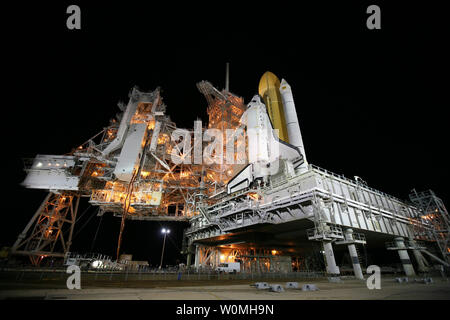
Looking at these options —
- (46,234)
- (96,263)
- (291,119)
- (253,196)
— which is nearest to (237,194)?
(253,196)

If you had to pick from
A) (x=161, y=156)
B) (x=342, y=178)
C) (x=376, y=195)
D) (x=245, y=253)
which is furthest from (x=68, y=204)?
(x=376, y=195)

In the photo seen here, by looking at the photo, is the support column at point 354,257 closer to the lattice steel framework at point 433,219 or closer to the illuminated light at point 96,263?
the lattice steel framework at point 433,219

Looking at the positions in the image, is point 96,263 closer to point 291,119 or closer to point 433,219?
point 291,119

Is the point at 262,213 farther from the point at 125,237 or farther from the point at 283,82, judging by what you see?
the point at 125,237

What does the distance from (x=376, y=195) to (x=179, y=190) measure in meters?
28.9

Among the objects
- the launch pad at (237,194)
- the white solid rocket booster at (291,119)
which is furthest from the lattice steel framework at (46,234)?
the white solid rocket booster at (291,119)

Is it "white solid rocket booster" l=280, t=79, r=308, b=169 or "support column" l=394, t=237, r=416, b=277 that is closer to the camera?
"support column" l=394, t=237, r=416, b=277

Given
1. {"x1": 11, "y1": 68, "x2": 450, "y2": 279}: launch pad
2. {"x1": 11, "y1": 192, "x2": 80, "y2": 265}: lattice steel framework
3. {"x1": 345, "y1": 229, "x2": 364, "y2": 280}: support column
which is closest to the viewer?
{"x1": 345, "y1": 229, "x2": 364, "y2": 280}: support column

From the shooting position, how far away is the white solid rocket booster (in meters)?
30.6

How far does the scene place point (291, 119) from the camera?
3275 cm

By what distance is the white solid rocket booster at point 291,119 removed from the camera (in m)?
30.6

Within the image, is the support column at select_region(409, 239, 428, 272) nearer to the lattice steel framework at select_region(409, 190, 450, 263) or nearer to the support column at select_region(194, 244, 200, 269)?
the lattice steel framework at select_region(409, 190, 450, 263)

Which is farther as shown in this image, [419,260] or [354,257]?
[419,260]

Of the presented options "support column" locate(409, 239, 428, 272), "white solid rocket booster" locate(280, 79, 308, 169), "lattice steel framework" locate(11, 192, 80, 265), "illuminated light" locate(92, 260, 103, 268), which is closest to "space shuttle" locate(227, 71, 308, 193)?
"white solid rocket booster" locate(280, 79, 308, 169)
